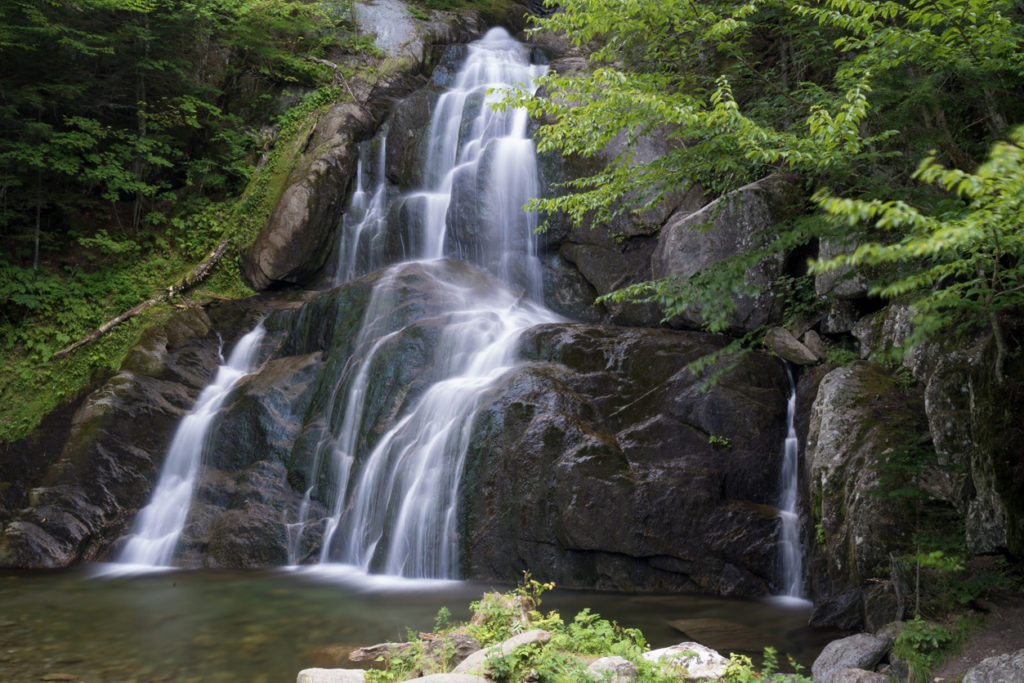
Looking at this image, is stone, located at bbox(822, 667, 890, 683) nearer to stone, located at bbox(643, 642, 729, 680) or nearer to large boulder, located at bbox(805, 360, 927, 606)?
stone, located at bbox(643, 642, 729, 680)

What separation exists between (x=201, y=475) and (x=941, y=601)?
34.3 feet

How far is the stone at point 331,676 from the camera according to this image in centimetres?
494

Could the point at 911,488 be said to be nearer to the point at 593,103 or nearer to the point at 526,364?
the point at 593,103

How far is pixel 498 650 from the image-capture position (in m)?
4.74

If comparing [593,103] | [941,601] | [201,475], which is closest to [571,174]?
[593,103]

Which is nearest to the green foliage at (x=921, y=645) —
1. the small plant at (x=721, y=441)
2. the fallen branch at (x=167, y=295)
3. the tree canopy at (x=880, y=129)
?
the tree canopy at (x=880, y=129)

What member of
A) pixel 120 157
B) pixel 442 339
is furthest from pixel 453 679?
pixel 120 157

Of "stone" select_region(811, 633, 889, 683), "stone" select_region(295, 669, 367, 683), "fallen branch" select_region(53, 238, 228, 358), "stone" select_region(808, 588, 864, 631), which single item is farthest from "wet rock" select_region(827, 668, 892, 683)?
"fallen branch" select_region(53, 238, 228, 358)

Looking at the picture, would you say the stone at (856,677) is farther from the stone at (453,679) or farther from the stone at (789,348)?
the stone at (789,348)

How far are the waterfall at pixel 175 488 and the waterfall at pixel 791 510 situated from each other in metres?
8.82

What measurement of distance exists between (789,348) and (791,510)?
230cm

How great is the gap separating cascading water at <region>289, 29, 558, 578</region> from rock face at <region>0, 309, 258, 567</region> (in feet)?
9.97

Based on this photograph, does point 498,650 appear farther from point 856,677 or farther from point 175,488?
point 175,488

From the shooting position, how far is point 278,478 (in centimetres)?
1109
